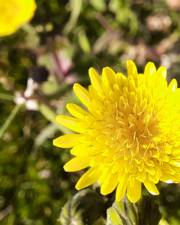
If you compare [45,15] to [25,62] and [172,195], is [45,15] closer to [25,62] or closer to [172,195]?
[25,62]

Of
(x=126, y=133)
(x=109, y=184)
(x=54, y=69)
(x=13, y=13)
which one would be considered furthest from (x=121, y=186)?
(x=54, y=69)

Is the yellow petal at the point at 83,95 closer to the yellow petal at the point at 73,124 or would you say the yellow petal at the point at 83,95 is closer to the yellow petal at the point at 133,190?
the yellow petal at the point at 73,124

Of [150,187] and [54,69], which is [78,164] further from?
[54,69]

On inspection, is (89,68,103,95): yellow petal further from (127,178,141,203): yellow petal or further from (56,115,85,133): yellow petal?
(127,178,141,203): yellow petal

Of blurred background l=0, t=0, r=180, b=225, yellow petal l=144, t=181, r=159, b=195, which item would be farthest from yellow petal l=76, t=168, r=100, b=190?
blurred background l=0, t=0, r=180, b=225

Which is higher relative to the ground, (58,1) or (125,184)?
(58,1)

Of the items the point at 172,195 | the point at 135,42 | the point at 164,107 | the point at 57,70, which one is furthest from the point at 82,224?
the point at 135,42

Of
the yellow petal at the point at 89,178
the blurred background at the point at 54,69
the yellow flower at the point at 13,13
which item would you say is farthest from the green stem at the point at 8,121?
the yellow petal at the point at 89,178
